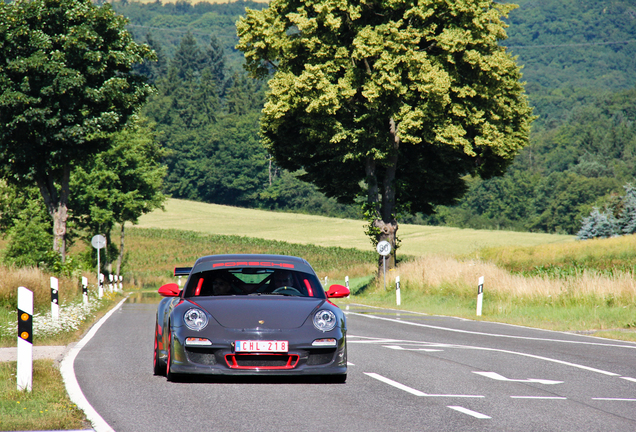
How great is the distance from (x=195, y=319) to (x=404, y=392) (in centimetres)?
260

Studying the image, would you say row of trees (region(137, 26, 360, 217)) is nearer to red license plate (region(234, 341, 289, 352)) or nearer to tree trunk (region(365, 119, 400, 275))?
tree trunk (region(365, 119, 400, 275))

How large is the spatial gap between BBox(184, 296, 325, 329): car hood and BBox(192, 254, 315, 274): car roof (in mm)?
622

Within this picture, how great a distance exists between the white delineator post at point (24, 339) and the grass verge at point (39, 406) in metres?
0.13

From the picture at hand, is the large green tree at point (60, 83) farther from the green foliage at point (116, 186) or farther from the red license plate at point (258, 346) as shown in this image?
the red license plate at point (258, 346)

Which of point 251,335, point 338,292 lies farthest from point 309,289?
point 251,335

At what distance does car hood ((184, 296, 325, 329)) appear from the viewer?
8.27 m

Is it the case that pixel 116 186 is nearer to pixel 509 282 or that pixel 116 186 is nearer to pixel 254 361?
pixel 509 282

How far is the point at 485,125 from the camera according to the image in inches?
1380

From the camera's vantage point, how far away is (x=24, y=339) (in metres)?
8.61

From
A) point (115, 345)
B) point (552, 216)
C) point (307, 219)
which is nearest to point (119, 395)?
point (115, 345)

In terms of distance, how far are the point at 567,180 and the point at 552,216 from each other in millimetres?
6716

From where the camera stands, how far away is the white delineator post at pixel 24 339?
28.2 ft

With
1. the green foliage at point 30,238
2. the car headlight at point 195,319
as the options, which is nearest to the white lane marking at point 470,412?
the car headlight at point 195,319

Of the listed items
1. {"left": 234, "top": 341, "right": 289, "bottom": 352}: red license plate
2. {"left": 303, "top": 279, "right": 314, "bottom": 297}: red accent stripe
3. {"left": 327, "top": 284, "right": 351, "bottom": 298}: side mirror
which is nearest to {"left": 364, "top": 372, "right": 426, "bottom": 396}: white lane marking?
{"left": 327, "top": 284, "right": 351, "bottom": 298}: side mirror
